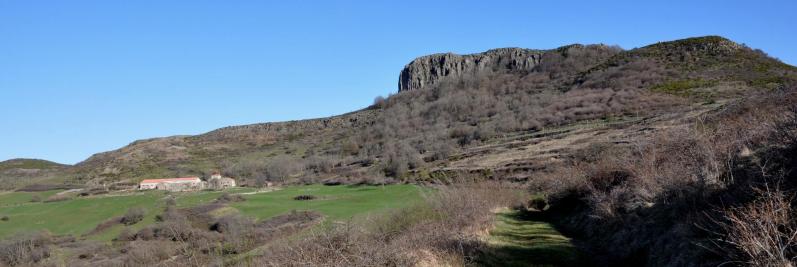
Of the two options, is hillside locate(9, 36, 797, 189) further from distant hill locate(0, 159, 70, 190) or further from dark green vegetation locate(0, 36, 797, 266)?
distant hill locate(0, 159, 70, 190)

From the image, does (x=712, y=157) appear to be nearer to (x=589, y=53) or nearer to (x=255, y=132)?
(x=589, y=53)

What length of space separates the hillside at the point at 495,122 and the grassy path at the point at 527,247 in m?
19.0

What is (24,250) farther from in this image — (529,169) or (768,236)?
(768,236)

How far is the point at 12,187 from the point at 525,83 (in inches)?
3365

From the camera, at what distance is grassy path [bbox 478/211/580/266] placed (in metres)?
13.9

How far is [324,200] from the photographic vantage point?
40.2 meters

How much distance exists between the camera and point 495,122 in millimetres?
74938

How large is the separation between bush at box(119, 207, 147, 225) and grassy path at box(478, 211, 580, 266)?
2662 cm

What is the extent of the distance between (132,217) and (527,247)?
30.4 m

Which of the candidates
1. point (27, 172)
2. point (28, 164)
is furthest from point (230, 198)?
point (28, 164)

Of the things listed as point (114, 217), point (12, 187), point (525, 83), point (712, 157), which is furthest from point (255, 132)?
point (712, 157)

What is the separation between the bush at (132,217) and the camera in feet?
120

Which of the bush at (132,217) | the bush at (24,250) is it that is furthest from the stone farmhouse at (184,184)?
the bush at (24,250)

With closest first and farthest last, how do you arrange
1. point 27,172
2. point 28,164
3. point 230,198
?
1. point 230,198
2. point 27,172
3. point 28,164
